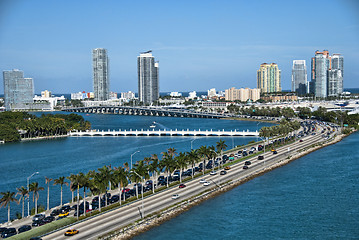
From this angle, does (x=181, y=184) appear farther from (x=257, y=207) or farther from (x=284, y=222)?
(x=284, y=222)

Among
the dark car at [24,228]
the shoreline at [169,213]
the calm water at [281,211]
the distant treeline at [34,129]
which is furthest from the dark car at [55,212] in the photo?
the distant treeline at [34,129]

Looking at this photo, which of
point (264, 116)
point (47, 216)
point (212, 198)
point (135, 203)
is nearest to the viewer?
point (47, 216)

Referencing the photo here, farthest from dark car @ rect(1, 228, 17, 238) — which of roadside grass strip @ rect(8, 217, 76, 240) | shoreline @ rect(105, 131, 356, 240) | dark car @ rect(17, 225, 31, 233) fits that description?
shoreline @ rect(105, 131, 356, 240)

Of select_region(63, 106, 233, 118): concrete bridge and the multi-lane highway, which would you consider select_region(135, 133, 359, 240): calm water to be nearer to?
the multi-lane highway

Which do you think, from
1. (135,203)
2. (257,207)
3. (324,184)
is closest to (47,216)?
(135,203)

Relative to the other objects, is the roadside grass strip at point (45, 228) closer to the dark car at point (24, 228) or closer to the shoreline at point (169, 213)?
the dark car at point (24, 228)

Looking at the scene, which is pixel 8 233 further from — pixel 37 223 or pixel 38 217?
pixel 38 217
